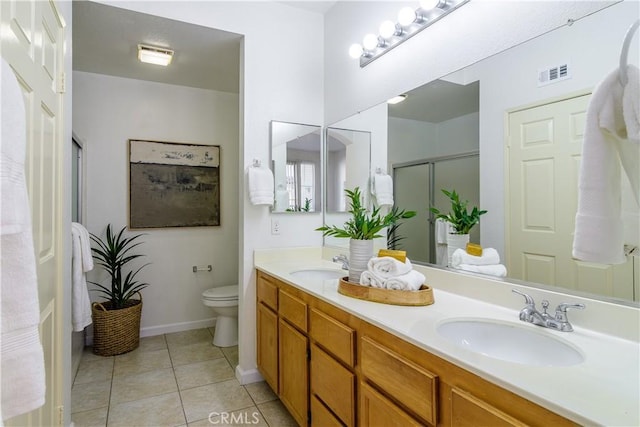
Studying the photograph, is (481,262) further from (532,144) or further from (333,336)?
(333,336)

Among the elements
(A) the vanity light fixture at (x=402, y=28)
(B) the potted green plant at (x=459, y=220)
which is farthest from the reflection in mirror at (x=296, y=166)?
(B) the potted green plant at (x=459, y=220)

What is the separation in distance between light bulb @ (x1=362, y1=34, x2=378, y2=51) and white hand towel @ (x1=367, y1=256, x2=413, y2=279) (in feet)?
4.21

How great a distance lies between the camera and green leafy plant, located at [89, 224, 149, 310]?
2.83 m

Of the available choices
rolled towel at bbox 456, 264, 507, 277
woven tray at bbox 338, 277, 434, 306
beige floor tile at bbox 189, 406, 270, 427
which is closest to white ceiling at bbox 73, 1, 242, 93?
woven tray at bbox 338, 277, 434, 306

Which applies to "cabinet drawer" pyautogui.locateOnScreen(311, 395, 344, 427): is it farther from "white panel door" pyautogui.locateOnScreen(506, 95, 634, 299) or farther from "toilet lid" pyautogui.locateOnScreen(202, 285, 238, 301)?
"toilet lid" pyautogui.locateOnScreen(202, 285, 238, 301)

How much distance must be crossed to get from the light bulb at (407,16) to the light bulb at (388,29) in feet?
0.33

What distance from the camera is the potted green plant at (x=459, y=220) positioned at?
1.51m

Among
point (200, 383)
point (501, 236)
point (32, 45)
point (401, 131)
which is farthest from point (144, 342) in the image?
point (501, 236)

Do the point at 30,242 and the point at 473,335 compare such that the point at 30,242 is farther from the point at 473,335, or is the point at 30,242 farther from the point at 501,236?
the point at 501,236

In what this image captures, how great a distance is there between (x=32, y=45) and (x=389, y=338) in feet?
5.07

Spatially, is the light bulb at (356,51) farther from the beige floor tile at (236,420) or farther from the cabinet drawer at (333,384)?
the beige floor tile at (236,420)

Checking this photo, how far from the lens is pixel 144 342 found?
3002mm

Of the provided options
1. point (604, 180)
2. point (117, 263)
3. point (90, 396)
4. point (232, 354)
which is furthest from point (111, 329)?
point (604, 180)

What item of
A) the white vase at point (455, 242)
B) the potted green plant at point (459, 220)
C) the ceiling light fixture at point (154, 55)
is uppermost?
the ceiling light fixture at point (154, 55)
